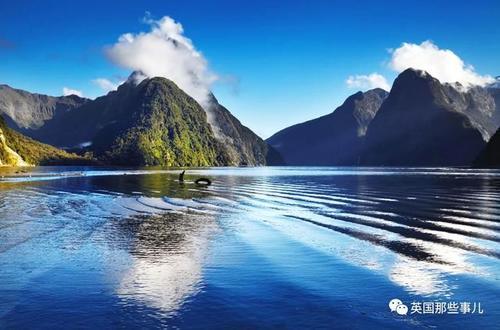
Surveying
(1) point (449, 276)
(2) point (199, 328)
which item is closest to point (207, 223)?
(1) point (449, 276)

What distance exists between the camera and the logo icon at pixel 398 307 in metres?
13.6

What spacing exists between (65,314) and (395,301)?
10.1 m

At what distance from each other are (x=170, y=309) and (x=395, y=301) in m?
7.10

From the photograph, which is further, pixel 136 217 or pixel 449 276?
pixel 136 217

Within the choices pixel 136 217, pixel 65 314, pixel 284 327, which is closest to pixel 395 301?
pixel 284 327

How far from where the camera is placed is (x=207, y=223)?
33875mm

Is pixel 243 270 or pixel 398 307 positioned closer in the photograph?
pixel 398 307

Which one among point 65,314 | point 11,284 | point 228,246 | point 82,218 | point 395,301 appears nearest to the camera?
point 65,314

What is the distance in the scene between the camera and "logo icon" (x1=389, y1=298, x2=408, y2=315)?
533 inches

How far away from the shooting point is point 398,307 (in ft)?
45.6

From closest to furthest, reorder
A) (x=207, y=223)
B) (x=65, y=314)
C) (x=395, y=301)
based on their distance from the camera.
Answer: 1. (x=65, y=314)
2. (x=395, y=301)
3. (x=207, y=223)

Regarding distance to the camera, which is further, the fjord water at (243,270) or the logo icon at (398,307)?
the logo icon at (398,307)

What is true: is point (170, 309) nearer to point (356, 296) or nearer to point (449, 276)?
point (356, 296)

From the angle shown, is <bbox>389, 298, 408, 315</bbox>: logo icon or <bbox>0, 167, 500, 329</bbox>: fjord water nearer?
<bbox>0, 167, 500, 329</bbox>: fjord water
